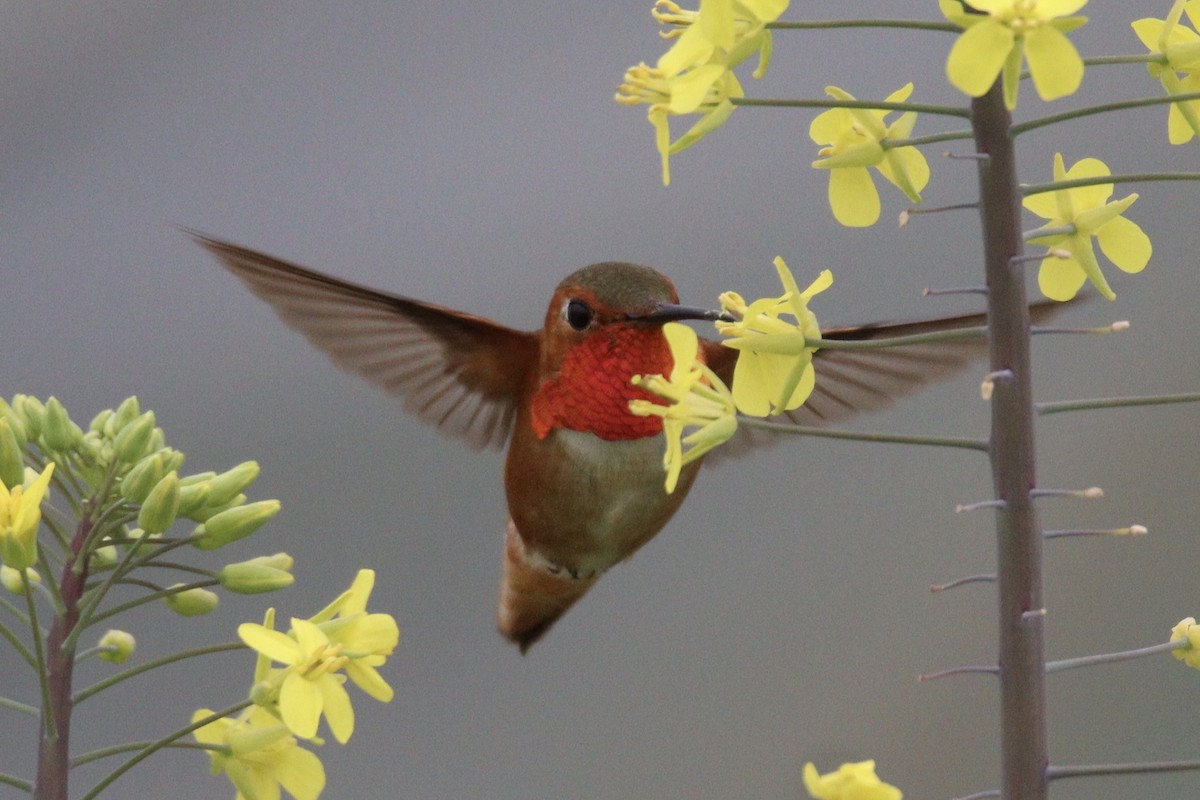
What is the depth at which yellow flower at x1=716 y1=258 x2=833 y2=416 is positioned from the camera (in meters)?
1.11

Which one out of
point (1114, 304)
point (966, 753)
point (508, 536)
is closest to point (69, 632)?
point (508, 536)

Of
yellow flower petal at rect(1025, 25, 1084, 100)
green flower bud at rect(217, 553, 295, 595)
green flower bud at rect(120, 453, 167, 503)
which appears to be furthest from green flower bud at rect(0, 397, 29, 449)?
yellow flower petal at rect(1025, 25, 1084, 100)

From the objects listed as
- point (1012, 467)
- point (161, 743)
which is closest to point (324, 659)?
point (161, 743)

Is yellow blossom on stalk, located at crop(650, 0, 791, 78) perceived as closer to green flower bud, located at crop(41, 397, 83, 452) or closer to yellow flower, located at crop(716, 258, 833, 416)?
yellow flower, located at crop(716, 258, 833, 416)

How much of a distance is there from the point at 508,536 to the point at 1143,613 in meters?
2.02

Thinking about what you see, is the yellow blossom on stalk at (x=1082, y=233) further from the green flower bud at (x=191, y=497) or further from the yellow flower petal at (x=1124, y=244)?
the green flower bud at (x=191, y=497)

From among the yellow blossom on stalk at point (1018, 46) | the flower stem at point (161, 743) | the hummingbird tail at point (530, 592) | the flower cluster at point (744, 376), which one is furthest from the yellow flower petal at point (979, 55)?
the hummingbird tail at point (530, 592)

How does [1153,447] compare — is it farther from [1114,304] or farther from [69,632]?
[69,632]

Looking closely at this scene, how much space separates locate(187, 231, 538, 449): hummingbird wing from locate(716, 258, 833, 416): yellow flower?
727 millimetres

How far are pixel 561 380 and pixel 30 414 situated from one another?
74 centimetres

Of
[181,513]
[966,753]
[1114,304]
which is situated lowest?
[966,753]

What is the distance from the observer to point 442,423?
2.13 m

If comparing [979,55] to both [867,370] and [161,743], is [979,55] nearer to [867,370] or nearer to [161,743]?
[161,743]

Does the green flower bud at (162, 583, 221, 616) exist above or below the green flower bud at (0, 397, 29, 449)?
below
